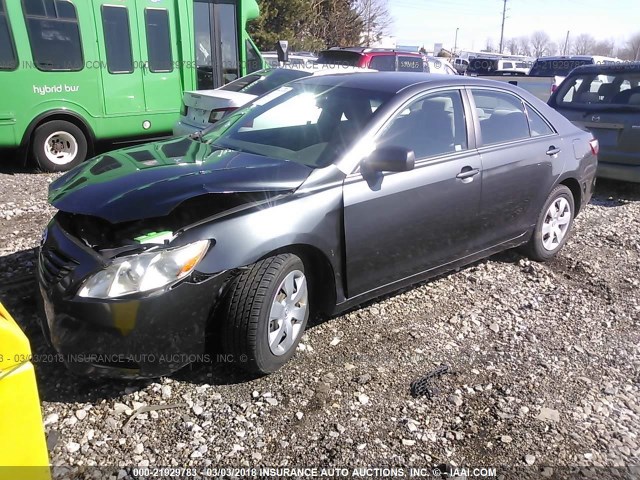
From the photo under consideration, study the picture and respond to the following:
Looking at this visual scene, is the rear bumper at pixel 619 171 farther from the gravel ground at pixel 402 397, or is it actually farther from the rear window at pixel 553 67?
the rear window at pixel 553 67

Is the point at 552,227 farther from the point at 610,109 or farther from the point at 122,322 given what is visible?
the point at 122,322

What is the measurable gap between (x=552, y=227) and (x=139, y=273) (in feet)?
12.6

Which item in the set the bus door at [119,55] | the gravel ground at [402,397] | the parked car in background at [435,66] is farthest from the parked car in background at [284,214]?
the parked car in background at [435,66]

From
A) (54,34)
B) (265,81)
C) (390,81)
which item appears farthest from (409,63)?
(390,81)

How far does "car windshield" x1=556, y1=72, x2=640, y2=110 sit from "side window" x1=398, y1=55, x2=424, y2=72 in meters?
5.49

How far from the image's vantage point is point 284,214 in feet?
10.1

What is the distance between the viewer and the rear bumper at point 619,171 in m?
7.10

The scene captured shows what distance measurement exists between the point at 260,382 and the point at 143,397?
633 mm

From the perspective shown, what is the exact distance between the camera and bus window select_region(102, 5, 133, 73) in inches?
329

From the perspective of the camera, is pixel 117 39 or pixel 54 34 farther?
pixel 117 39

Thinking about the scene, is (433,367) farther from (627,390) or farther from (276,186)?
(276,186)

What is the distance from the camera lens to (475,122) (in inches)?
168

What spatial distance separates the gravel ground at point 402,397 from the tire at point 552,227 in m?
0.62

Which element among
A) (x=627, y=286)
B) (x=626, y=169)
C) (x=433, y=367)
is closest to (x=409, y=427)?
(x=433, y=367)
